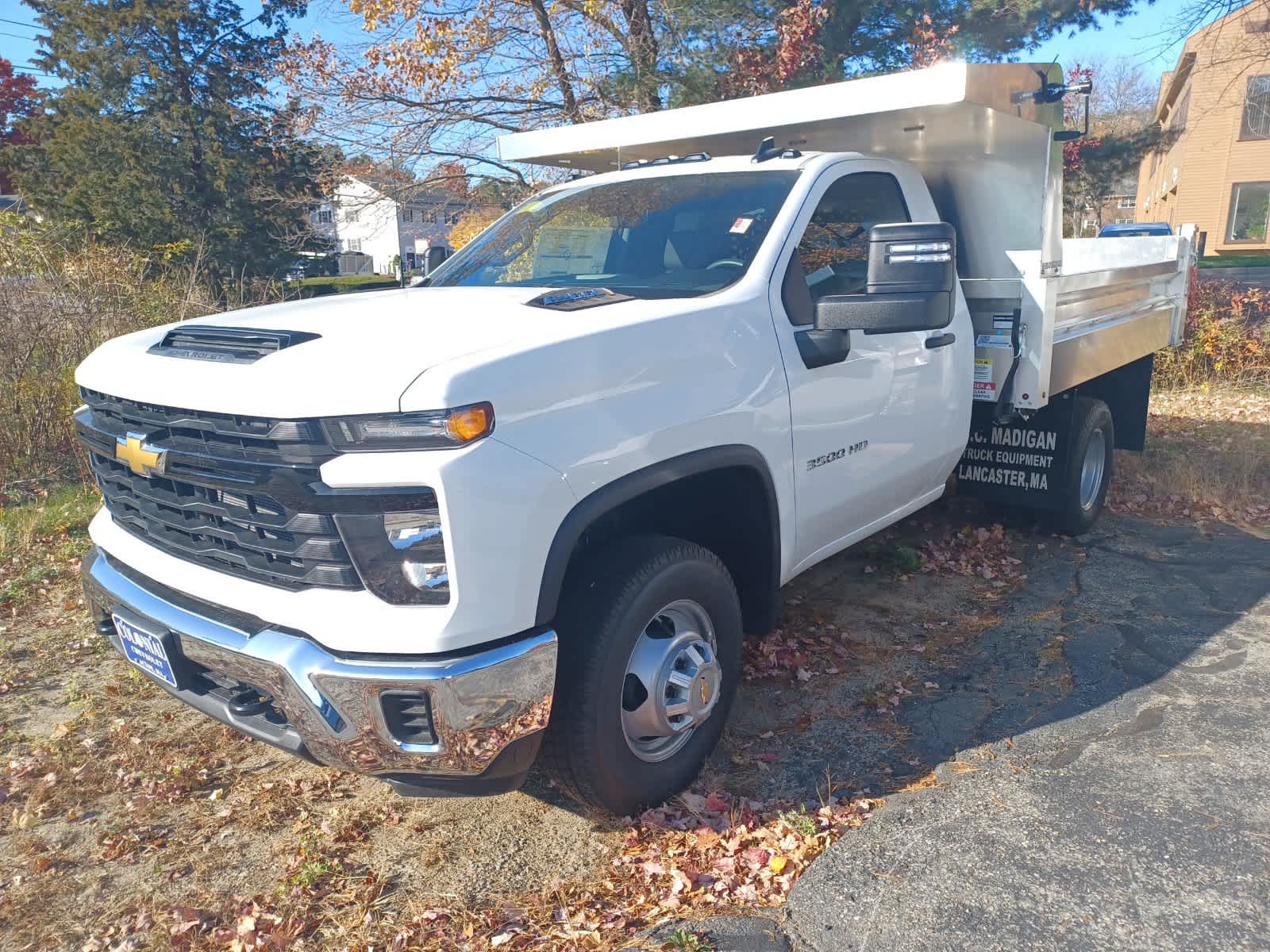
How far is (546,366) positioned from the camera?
2.49 m

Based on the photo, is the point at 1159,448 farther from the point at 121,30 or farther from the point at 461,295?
the point at 121,30

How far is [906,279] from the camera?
3061 millimetres

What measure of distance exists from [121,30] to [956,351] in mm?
31784

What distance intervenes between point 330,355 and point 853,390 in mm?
1998

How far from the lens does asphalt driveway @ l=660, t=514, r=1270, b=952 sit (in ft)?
8.33

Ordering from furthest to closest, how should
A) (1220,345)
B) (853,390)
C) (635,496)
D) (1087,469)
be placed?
(1220,345) → (1087,469) → (853,390) → (635,496)

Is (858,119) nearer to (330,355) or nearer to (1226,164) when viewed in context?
(330,355)

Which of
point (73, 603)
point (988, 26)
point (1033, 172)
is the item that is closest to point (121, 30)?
point (988, 26)

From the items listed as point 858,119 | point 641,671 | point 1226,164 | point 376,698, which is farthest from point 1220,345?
point 1226,164

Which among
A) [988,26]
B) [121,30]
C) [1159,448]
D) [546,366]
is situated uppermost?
[121,30]

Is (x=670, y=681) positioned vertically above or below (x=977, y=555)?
above

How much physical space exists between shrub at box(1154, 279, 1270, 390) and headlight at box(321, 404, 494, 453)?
994cm

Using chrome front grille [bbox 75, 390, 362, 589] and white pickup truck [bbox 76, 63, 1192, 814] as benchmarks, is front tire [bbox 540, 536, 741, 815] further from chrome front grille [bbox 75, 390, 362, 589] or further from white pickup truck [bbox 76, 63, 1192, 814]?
chrome front grille [bbox 75, 390, 362, 589]

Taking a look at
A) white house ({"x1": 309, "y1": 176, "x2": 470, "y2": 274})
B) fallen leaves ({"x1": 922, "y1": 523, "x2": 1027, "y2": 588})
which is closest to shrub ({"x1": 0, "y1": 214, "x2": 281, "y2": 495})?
white house ({"x1": 309, "y1": 176, "x2": 470, "y2": 274})
